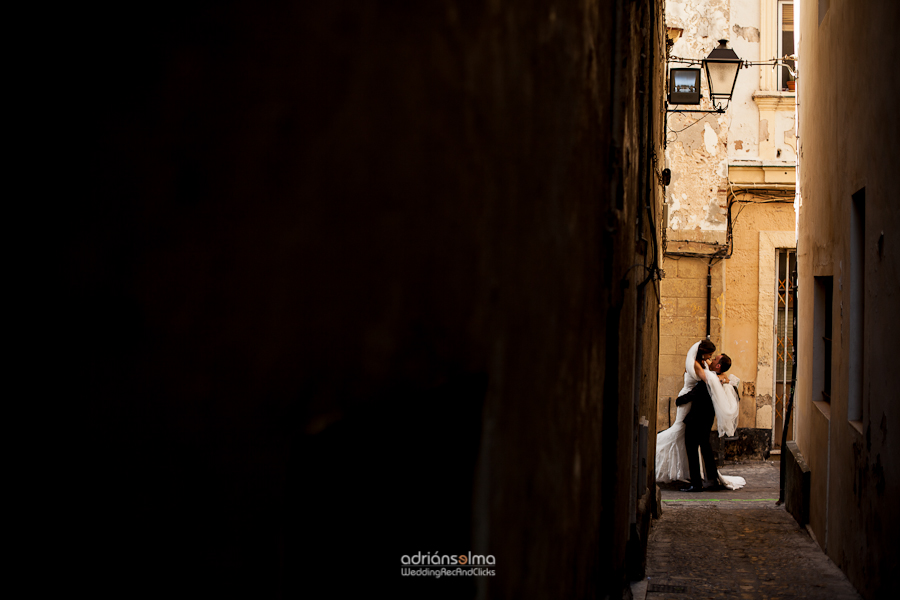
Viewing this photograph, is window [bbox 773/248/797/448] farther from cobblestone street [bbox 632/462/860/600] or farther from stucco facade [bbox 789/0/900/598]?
stucco facade [bbox 789/0/900/598]

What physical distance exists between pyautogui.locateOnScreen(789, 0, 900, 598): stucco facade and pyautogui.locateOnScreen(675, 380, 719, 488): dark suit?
Answer: 178 cm

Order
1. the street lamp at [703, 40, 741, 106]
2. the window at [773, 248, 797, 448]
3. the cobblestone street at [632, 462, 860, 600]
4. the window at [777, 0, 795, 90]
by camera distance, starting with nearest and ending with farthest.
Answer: the cobblestone street at [632, 462, 860, 600] < the street lamp at [703, 40, 741, 106] < the window at [773, 248, 797, 448] < the window at [777, 0, 795, 90]

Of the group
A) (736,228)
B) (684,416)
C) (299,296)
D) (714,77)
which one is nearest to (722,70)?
(714,77)

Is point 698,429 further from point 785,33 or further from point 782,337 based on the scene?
point 785,33

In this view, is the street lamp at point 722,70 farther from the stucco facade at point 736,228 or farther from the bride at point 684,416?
the stucco facade at point 736,228

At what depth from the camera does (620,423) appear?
4703 millimetres

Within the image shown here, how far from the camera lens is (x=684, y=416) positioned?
10.6 m

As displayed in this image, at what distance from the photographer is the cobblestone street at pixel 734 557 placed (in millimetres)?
5594

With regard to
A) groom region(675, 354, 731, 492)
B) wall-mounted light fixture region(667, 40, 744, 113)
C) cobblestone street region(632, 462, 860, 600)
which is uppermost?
wall-mounted light fixture region(667, 40, 744, 113)

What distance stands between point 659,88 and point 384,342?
7263mm

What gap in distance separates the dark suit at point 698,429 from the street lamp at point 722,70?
3463 mm

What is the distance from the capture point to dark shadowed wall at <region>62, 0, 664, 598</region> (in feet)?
5.55

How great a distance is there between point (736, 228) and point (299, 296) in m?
13.6

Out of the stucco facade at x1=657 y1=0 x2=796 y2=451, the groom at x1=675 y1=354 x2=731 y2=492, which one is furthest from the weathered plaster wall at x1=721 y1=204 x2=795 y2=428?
the groom at x1=675 y1=354 x2=731 y2=492
